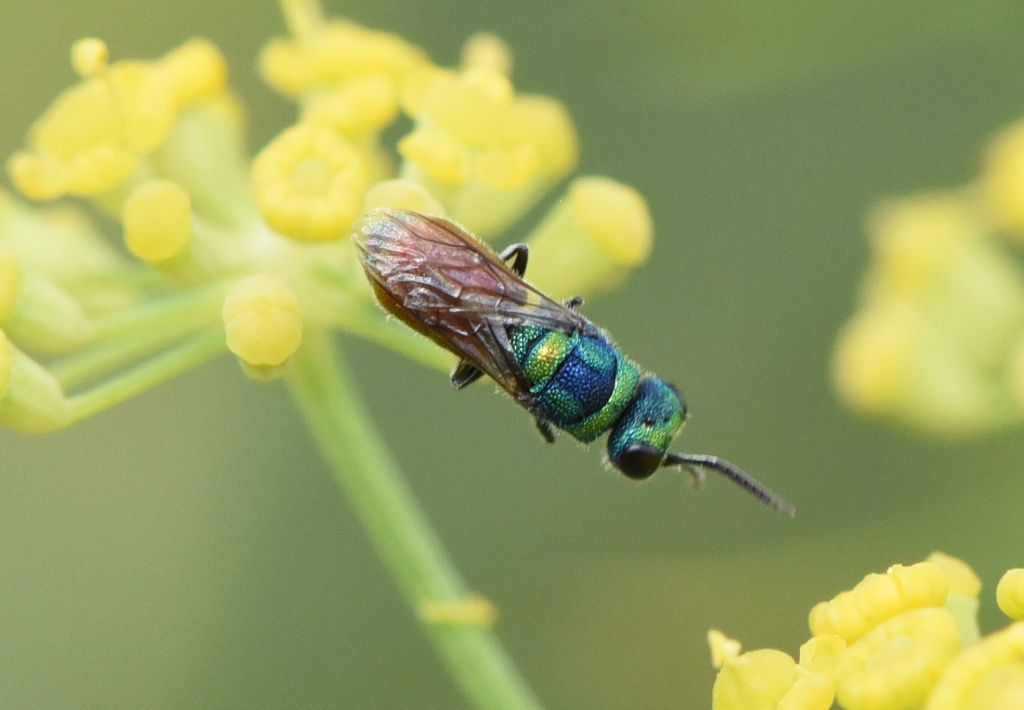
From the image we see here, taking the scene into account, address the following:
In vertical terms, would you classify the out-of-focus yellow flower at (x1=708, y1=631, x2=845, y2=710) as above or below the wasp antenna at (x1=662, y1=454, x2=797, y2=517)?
below

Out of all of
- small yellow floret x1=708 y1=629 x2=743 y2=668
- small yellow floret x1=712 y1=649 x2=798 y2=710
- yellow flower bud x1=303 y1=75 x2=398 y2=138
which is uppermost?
yellow flower bud x1=303 y1=75 x2=398 y2=138

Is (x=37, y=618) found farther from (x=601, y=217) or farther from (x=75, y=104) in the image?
(x=601, y=217)

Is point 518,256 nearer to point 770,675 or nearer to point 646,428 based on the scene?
point 646,428

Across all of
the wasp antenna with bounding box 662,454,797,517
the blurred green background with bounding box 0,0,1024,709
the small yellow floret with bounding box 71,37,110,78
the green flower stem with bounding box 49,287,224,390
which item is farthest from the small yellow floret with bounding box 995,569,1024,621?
the blurred green background with bounding box 0,0,1024,709

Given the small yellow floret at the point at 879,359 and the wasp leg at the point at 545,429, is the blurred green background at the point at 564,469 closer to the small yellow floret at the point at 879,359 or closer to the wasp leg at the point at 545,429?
the small yellow floret at the point at 879,359

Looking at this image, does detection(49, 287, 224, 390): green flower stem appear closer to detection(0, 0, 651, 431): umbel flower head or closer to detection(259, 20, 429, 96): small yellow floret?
detection(0, 0, 651, 431): umbel flower head

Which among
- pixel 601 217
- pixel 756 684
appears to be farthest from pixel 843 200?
pixel 756 684

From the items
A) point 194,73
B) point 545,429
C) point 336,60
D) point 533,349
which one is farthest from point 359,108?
point 545,429

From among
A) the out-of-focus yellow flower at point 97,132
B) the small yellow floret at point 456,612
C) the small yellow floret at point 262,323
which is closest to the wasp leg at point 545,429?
the small yellow floret at point 456,612
